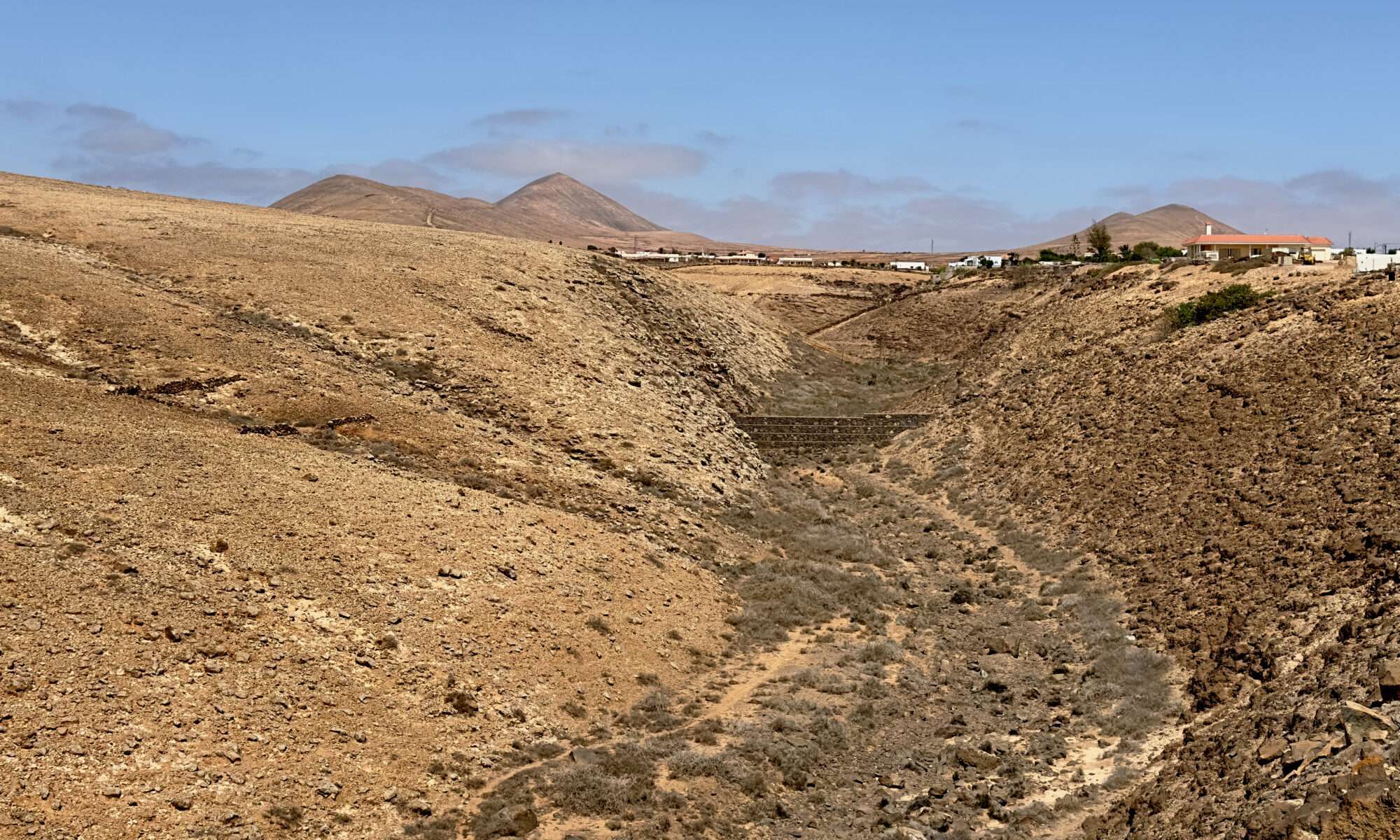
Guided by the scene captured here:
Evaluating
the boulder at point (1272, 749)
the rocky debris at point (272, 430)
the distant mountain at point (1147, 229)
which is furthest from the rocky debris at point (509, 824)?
the distant mountain at point (1147, 229)

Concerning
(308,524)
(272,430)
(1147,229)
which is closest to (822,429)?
(272,430)

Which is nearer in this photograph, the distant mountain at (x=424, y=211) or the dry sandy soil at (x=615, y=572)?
the dry sandy soil at (x=615, y=572)

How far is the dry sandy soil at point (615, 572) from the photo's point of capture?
507 inches

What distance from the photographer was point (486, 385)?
26281 millimetres

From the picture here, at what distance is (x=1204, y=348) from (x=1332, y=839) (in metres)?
22.4

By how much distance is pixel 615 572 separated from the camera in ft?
65.6

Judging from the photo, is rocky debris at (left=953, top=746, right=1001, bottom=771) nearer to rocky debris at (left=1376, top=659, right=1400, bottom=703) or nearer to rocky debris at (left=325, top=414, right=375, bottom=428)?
rocky debris at (left=1376, top=659, right=1400, bottom=703)

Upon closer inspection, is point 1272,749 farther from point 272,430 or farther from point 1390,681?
point 272,430

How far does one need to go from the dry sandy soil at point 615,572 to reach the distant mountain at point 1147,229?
13444 cm

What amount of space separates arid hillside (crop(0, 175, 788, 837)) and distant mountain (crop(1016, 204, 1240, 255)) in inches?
5463

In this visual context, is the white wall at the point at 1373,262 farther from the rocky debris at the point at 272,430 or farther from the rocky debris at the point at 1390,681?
the rocky debris at the point at 272,430

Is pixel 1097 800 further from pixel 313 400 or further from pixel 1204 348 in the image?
pixel 1204 348

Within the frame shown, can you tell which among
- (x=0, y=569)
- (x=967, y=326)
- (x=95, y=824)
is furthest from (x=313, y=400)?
(x=967, y=326)

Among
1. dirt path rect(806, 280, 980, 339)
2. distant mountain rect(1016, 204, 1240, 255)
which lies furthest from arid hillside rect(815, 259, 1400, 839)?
distant mountain rect(1016, 204, 1240, 255)
